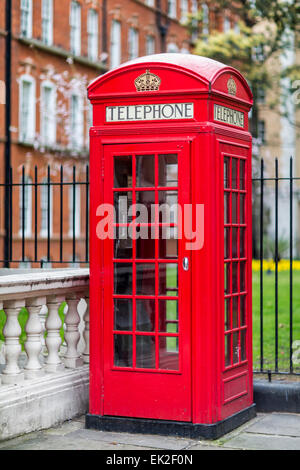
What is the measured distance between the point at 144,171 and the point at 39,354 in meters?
1.67

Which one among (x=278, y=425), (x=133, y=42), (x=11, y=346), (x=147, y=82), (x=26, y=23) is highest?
(x=133, y=42)

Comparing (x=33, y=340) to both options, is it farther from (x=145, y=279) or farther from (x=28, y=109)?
(x=28, y=109)

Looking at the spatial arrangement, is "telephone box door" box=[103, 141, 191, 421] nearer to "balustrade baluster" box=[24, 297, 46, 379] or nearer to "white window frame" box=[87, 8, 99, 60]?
"balustrade baluster" box=[24, 297, 46, 379]

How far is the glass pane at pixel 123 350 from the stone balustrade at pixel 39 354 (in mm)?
581

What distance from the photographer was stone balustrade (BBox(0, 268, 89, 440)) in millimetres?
5613

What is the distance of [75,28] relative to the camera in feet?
87.9

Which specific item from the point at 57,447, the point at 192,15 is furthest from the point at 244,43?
the point at 57,447

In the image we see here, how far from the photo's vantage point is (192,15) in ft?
80.6

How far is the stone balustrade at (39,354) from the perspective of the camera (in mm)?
5613

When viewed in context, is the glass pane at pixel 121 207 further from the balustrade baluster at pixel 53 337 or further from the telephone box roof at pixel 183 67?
the balustrade baluster at pixel 53 337

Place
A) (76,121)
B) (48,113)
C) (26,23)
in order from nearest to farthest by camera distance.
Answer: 1. (26,23)
2. (48,113)
3. (76,121)

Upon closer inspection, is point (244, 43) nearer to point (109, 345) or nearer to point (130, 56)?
point (130, 56)

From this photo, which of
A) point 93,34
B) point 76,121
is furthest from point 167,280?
point 93,34

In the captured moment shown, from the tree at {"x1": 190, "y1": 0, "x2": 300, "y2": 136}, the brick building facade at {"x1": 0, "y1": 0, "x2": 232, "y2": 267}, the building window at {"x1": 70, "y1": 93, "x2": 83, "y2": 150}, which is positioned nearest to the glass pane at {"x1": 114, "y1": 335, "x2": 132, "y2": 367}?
the brick building facade at {"x1": 0, "y1": 0, "x2": 232, "y2": 267}
